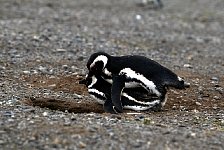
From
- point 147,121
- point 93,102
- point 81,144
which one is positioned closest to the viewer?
point 81,144

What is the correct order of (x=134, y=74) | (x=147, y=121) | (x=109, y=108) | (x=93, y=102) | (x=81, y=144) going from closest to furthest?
(x=81, y=144)
(x=147, y=121)
(x=109, y=108)
(x=134, y=74)
(x=93, y=102)

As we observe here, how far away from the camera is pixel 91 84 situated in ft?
20.9

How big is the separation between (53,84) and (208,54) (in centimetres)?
391

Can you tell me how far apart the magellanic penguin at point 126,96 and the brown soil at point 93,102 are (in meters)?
0.15

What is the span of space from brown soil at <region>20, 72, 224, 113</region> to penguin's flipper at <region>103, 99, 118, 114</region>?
17 centimetres

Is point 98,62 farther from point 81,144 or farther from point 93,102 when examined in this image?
point 81,144

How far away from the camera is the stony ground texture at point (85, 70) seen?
500 centimetres

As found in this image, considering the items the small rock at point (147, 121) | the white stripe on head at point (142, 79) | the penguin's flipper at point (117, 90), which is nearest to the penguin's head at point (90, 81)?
the penguin's flipper at point (117, 90)

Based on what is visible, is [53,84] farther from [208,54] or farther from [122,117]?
[208,54]

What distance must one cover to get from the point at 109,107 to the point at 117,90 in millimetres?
193

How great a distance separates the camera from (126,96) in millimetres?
6168

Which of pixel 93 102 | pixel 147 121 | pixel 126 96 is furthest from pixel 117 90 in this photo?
pixel 147 121

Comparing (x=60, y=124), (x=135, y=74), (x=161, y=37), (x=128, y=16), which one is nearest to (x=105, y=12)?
(x=128, y=16)

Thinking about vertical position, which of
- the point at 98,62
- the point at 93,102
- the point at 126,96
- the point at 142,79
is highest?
the point at 98,62
